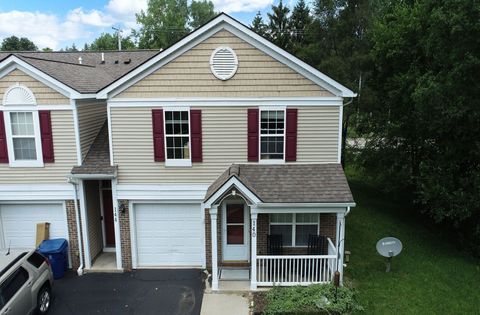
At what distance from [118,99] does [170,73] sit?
5.59 ft

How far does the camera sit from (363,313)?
9.65 metres

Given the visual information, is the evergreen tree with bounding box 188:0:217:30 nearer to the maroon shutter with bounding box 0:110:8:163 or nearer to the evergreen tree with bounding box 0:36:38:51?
the evergreen tree with bounding box 0:36:38:51

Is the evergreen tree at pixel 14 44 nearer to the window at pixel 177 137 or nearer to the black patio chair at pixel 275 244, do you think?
the window at pixel 177 137

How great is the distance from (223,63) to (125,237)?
6168mm

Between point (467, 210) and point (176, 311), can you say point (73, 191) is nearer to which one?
point (176, 311)

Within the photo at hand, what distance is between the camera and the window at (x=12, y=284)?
811 centimetres

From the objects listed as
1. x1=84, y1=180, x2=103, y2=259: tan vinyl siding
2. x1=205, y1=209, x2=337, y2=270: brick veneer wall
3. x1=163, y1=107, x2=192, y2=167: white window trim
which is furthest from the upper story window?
x1=205, y1=209, x2=337, y2=270: brick veneer wall

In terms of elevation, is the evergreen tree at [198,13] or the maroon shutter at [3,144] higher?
the evergreen tree at [198,13]

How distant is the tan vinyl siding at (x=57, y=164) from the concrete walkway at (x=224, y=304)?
5.67 meters

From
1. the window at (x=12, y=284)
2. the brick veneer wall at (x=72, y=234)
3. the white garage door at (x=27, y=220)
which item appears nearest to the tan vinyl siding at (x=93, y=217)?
the brick veneer wall at (x=72, y=234)

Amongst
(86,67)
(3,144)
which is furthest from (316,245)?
(86,67)

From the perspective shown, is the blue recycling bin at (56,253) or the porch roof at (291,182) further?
the blue recycling bin at (56,253)

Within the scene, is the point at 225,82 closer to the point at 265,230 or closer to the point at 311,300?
the point at 265,230

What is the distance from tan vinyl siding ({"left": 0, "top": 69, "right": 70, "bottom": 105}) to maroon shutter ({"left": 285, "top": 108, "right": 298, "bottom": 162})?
649 cm
